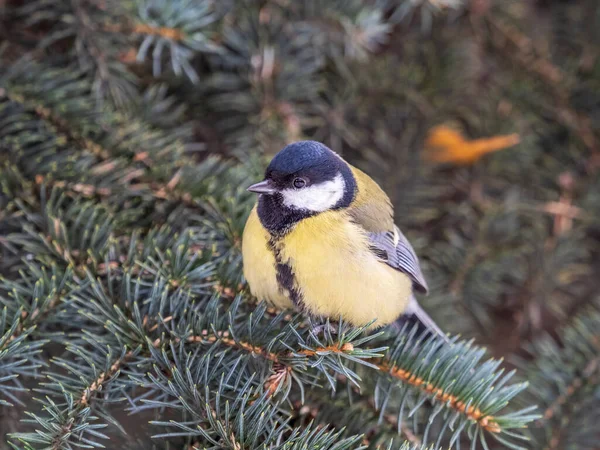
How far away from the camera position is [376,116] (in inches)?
67.7

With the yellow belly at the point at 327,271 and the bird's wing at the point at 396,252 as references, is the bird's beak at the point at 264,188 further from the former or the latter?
the bird's wing at the point at 396,252

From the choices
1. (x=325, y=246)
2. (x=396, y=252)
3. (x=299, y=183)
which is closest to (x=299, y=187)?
(x=299, y=183)

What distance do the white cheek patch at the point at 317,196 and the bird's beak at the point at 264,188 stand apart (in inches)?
1.1

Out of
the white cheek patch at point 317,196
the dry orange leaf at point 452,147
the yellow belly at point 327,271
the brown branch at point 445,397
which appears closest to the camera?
the brown branch at point 445,397

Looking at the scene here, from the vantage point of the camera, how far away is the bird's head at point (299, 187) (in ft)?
4.00

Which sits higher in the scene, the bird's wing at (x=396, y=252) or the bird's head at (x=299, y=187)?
the bird's head at (x=299, y=187)

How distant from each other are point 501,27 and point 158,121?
99cm

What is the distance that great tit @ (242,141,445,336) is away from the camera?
115 cm

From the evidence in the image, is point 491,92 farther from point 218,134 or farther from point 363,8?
point 218,134

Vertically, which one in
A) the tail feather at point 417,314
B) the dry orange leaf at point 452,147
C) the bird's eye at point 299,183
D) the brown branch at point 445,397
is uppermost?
the bird's eye at point 299,183

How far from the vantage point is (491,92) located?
175cm

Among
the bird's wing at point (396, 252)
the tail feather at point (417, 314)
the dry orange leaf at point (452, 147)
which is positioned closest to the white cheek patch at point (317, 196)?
the bird's wing at point (396, 252)

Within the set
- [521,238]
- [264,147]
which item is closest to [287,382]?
[264,147]

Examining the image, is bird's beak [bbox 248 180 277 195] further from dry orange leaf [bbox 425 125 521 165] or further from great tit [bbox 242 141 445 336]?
dry orange leaf [bbox 425 125 521 165]
